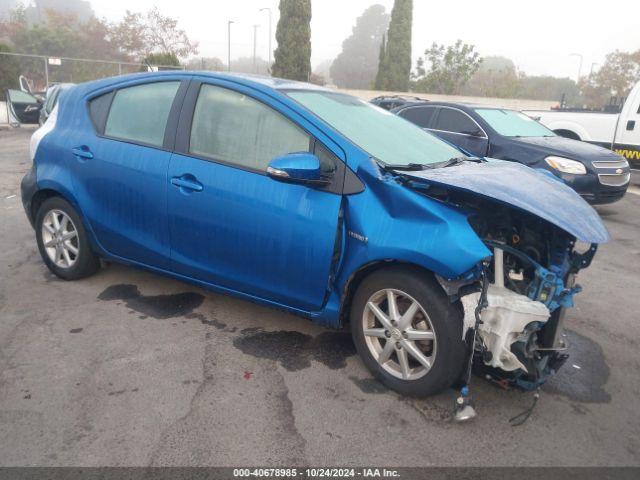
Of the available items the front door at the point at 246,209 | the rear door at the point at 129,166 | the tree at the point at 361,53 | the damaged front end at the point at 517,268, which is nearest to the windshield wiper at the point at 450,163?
the damaged front end at the point at 517,268

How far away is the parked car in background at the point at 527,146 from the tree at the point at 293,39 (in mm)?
21436

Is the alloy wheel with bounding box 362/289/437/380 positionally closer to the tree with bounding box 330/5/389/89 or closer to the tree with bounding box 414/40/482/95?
the tree with bounding box 414/40/482/95

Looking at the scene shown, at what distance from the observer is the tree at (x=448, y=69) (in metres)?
33.8

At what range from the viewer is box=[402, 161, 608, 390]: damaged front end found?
2594 millimetres

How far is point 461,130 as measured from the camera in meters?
8.14

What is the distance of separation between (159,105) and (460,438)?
2.90 metres

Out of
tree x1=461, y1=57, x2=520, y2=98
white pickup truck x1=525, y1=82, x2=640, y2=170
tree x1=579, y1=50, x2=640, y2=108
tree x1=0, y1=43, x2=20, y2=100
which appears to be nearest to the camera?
white pickup truck x1=525, y1=82, x2=640, y2=170

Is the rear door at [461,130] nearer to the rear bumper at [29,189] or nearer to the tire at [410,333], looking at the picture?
the tire at [410,333]

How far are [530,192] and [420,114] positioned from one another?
630 centimetres

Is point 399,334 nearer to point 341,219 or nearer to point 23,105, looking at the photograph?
point 341,219

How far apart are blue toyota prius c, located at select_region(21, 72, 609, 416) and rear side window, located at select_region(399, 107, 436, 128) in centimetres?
490

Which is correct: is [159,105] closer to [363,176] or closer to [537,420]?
[363,176]

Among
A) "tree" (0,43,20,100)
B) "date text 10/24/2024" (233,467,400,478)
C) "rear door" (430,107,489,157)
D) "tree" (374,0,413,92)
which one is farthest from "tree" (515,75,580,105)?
"date text 10/24/2024" (233,467,400,478)

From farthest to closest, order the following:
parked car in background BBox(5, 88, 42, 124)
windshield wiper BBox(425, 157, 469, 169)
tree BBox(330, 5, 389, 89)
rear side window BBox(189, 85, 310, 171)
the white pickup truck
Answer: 1. tree BBox(330, 5, 389, 89)
2. parked car in background BBox(5, 88, 42, 124)
3. the white pickup truck
4. windshield wiper BBox(425, 157, 469, 169)
5. rear side window BBox(189, 85, 310, 171)
